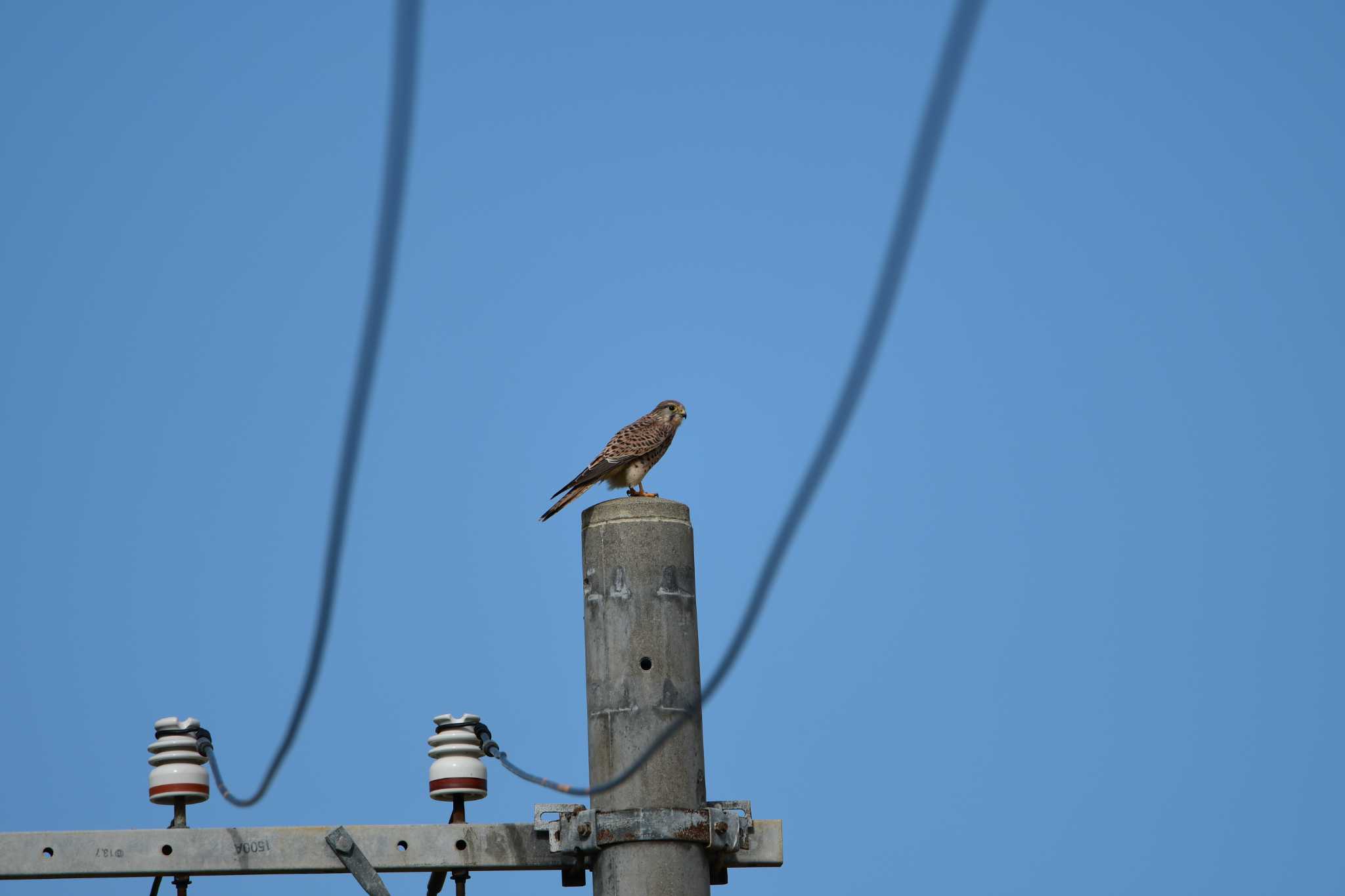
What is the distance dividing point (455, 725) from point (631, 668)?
43.4 inches

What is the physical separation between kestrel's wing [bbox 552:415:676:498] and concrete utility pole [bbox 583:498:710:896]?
3961 millimetres

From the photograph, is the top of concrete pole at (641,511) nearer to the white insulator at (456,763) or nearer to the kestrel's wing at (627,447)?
the white insulator at (456,763)

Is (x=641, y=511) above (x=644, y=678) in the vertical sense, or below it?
above

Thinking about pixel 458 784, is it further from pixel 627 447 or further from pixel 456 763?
pixel 627 447

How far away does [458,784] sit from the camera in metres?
7.96

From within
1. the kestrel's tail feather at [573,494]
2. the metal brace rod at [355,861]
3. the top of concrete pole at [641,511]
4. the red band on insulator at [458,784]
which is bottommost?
the metal brace rod at [355,861]

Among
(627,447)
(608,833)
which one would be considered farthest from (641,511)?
(627,447)

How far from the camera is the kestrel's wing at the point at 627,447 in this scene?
468 inches

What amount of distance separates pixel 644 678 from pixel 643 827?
60cm

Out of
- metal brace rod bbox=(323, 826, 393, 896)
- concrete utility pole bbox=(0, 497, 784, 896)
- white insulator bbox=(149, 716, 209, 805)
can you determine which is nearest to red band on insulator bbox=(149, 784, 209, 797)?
white insulator bbox=(149, 716, 209, 805)

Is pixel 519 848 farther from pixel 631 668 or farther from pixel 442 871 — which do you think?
pixel 631 668

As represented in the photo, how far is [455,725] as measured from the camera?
8180mm

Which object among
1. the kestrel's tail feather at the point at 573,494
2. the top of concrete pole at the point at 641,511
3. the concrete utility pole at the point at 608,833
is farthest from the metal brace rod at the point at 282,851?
the kestrel's tail feather at the point at 573,494

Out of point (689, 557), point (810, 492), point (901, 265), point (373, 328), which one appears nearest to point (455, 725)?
point (689, 557)
